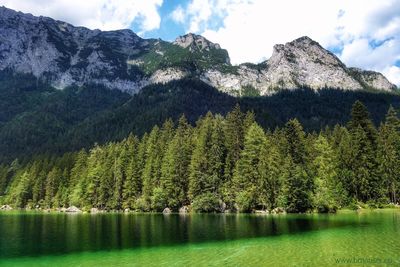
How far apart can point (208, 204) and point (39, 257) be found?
66.2 meters

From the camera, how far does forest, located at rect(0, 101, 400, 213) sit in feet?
292

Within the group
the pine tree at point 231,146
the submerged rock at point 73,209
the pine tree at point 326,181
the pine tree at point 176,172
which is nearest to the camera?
the pine tree at point 326,181

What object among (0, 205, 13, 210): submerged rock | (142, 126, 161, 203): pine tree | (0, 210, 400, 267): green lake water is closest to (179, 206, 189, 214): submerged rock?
(142, 126, 161, 203): pine tree

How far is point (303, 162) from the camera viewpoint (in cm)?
9756

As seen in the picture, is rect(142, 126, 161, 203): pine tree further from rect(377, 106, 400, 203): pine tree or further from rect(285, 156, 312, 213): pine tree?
rect(377, 106, 400, 203): pine tree

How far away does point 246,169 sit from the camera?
97.1m

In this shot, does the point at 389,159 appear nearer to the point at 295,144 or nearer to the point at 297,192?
the point at 295,144

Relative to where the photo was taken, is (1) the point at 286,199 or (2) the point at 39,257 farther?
(1) the point at 286,199

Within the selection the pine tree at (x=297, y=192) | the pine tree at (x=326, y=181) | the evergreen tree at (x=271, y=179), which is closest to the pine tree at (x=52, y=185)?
the evergreen tree at (x=271, y=179)

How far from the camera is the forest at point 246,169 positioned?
89.1m

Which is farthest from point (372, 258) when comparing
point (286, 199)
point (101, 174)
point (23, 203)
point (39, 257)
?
point (23, 203)

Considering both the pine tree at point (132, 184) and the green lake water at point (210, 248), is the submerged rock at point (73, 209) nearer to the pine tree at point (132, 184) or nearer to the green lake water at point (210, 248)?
the pine tree at point (132, 184)

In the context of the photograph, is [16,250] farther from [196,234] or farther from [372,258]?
[372,258]

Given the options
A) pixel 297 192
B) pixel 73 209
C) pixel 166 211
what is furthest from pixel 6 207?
pixel 297 192
